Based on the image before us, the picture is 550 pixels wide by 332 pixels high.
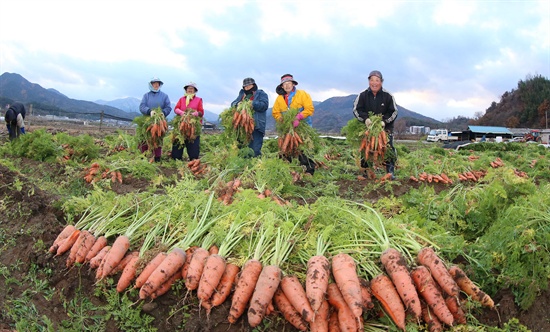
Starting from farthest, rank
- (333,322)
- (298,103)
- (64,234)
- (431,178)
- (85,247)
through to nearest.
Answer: (298,103) → (431,178) → (64,234) → (85,247) → (333,322)

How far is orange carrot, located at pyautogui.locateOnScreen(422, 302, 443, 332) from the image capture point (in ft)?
8.23

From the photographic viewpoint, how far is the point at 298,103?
7855 mm

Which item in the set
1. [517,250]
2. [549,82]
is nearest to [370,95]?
[517,250]

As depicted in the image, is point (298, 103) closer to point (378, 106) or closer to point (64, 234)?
point (378, 106)

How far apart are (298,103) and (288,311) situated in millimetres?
5688

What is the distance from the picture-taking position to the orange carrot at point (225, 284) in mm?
2795

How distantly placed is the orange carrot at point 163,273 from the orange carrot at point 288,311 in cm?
83

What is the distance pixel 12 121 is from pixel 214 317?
11814mm

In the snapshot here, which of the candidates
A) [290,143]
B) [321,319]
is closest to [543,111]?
[290,143]

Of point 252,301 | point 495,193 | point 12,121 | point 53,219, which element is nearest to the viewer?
point 252,301

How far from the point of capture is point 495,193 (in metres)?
3.82

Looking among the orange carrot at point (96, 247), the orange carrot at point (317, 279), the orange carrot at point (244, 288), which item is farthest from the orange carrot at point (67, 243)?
the orange carrot at point (317, 279)

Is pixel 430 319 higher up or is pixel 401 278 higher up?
pixel 401 278

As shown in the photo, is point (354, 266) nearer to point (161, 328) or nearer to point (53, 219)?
point (161, 328)
